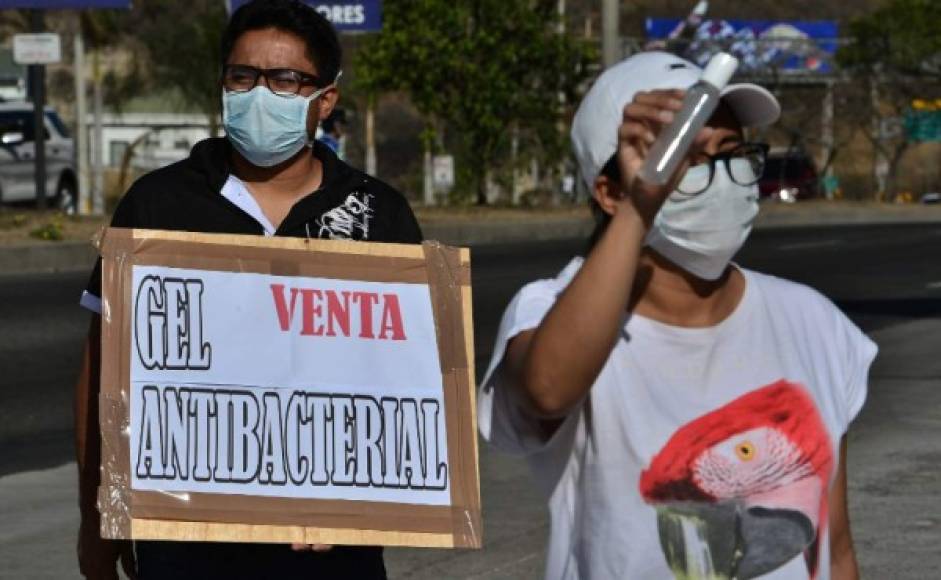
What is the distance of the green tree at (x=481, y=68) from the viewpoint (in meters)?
34.8

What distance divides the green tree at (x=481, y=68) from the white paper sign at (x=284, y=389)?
1210 inches

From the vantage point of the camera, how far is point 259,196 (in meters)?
4.14

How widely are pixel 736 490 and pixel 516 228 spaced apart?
1046 inches

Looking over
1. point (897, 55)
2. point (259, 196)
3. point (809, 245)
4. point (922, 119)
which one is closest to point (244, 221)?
point (259, 196)

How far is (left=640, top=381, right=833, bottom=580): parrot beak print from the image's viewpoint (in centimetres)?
302

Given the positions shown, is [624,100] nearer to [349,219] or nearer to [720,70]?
[720,70]

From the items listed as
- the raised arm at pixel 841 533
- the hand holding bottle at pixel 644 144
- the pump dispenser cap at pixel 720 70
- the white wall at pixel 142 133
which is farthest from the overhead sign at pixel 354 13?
the white wall at pixel 142 133

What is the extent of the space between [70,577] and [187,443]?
12.4ft

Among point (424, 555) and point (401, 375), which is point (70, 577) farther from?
point (401, 375)

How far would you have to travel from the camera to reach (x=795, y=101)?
68.1 metres

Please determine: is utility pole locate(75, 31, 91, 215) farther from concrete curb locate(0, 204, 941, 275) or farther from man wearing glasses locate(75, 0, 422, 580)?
man wearing glasses locate(75, 0, 422, 580)

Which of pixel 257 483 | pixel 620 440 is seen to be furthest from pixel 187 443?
pixel 620 440

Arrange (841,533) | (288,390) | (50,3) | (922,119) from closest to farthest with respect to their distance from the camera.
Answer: (841,533) < (288,390) < (50,3) < (922,119)

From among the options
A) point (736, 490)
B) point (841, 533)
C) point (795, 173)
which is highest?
point (736, 490)
